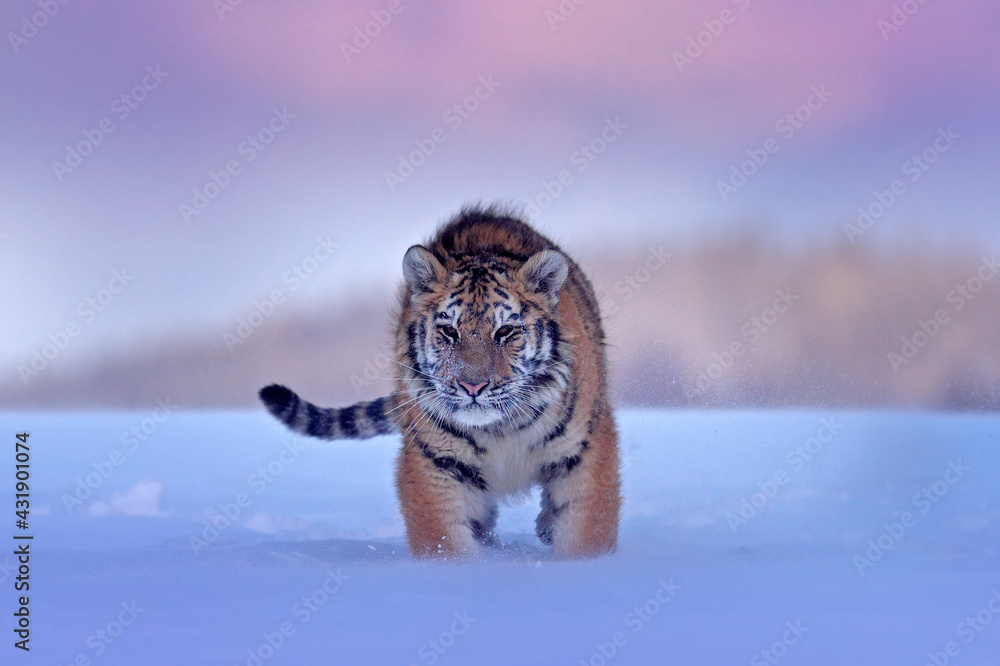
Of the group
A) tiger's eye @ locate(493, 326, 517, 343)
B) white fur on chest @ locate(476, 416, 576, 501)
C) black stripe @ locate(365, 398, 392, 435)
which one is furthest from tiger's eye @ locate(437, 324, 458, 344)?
black stripe @ locate(365, 398, 392, 435)

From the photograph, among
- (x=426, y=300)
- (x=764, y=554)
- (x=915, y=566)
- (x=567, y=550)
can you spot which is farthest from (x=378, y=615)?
(x=915, y=566)

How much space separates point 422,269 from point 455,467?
4.40 feet

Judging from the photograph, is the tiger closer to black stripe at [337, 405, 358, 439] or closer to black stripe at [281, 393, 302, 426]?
black stripe at [337, 405, 358, 439]

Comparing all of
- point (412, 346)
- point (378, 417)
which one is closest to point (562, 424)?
point (412, 346)

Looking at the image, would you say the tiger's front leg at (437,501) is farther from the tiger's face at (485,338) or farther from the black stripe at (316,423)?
the black stripe at (316,423)

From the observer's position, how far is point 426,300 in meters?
6.02

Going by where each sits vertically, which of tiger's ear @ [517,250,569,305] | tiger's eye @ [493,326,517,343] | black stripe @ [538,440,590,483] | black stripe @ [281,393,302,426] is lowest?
black stripe @ [538,440,590,483]

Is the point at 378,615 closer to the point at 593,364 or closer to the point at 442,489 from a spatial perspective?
the point at 442,489

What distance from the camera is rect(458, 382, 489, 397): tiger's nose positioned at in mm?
5543

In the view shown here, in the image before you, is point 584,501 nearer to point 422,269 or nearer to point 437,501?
point 437,501

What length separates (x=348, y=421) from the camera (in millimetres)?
7645

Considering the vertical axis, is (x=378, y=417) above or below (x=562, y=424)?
above

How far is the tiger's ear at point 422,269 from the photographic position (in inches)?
236

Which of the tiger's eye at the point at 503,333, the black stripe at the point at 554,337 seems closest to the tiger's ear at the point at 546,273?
the black stripe at the point at 554,337
